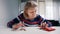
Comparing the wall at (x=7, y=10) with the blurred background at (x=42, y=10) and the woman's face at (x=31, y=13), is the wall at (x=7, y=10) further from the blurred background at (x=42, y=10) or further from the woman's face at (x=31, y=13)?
the woman's face at (x=31, y=13)

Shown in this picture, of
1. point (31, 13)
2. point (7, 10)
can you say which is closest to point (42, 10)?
point (31, 13)

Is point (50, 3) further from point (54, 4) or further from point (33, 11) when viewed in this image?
point (33, 11)

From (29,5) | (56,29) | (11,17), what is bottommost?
(56,29)

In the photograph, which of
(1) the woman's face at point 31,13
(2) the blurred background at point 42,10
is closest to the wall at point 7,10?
(2) the blurred background at point 42,10

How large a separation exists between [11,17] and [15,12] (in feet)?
0.19

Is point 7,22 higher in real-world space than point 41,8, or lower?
lower

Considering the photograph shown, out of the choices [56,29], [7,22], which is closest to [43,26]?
[56,29]

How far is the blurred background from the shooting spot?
1.10 meters

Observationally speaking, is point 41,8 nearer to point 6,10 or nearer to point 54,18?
point 54,18

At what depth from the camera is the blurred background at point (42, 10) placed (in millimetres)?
1101

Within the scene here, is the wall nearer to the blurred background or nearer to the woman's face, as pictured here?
the blurred background

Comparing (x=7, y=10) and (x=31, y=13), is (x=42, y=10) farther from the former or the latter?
(x=7, y=10)

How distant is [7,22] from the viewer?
1108 mm

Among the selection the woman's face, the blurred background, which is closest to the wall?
the blurred background
